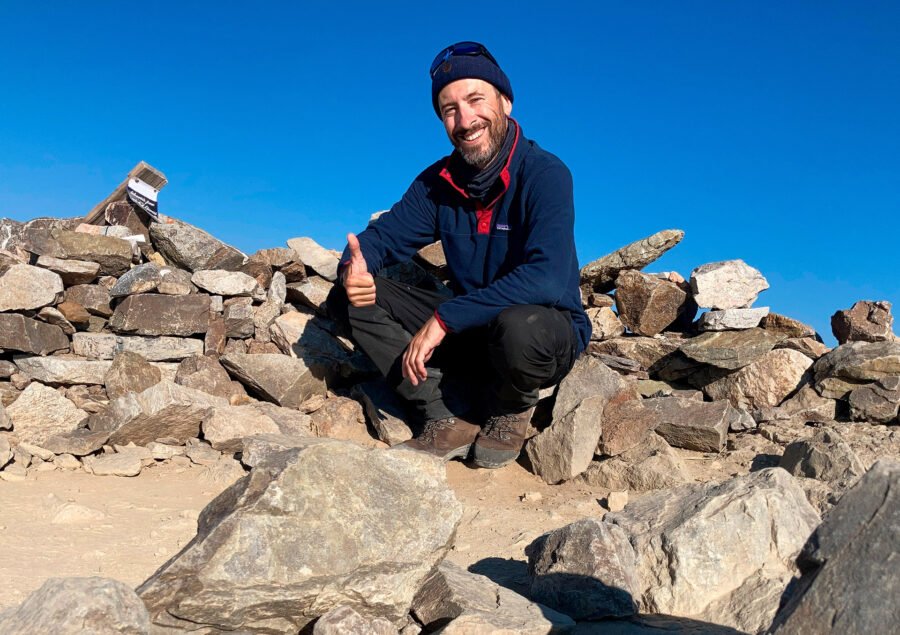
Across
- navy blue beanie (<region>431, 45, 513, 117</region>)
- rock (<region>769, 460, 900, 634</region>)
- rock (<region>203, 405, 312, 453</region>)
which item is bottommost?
rock (<region>769, 460, 900, 634</region>)

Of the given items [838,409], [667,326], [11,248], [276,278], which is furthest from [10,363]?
[838,409]

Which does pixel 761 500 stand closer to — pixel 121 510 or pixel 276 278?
pixel 121 510

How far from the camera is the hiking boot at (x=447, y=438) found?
565 cm

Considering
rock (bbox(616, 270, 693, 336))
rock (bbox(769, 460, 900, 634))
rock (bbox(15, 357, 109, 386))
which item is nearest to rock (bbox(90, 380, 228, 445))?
rock (bbox(15, 357, 109, 386))

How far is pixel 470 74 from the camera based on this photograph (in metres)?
5.45

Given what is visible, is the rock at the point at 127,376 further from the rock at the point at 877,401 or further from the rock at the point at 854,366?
the rock at the point at 877,401

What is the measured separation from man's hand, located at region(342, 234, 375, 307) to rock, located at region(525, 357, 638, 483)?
168cm

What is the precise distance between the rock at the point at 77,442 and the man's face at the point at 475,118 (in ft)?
11.4

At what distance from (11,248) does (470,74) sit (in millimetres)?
5020

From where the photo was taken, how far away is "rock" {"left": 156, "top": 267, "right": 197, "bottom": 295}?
6984mm

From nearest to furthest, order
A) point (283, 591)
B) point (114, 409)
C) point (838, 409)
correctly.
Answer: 1. point (283, 591)
2. point (114, 409)
3. point (838, 409)

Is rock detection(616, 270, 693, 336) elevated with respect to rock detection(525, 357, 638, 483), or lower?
elevated

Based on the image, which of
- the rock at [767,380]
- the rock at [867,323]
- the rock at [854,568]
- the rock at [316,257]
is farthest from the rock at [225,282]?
the rock at [854,568]

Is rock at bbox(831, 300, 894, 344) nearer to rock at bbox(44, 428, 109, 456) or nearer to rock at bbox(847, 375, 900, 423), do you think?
rock at bbox(847, 375, 900, 423)
